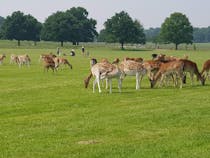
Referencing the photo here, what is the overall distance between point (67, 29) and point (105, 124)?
11520 centimetres

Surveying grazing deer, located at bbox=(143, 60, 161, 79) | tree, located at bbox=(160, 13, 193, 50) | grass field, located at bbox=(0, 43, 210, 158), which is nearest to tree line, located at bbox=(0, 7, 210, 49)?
tree, located at bbox=(160, 13, 193, 50)

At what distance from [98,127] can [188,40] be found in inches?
4365

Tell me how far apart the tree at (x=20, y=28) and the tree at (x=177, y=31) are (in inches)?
1317

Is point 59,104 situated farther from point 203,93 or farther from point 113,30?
point 113,30

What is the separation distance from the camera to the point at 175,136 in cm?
1256

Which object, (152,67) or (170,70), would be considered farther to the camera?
(152,67)

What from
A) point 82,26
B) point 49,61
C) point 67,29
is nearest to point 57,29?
point 67,29

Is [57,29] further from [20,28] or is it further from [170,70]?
[170,70]

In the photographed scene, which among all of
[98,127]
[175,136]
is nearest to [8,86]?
[98,127]

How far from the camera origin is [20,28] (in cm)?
13175

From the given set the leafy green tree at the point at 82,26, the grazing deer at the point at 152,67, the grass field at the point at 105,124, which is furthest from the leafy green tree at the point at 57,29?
the grass field at the point at 105,124

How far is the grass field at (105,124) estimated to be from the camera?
11180 mm

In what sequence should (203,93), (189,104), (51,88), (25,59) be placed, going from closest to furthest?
(189,104) < (203,93) < (51,88) < (25,59)

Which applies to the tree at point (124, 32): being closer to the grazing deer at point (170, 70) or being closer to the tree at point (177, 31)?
the tree at point (177, 31)
